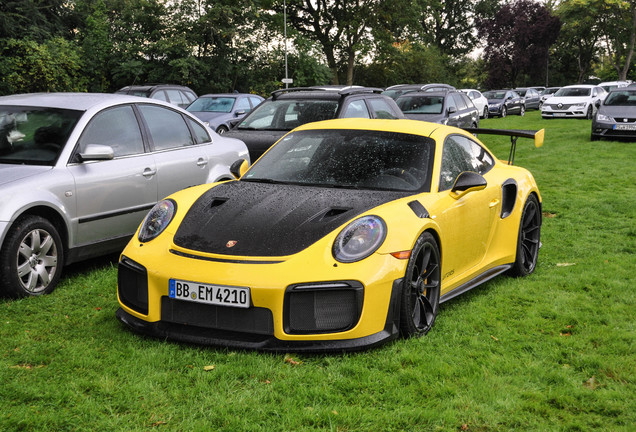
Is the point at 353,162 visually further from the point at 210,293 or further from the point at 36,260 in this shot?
the point at 36,260

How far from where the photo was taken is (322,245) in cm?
432

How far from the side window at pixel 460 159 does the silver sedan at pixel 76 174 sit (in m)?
2.77

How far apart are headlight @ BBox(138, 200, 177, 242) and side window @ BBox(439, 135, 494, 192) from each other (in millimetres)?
1906

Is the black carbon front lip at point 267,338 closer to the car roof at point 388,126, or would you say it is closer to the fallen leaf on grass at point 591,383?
the fallen leaf on grass at point 591,383

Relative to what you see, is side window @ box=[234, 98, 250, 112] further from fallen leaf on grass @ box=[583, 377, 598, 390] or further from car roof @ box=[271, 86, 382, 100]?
fallen leaf on grass @ box=[583, 377, 598, 390]

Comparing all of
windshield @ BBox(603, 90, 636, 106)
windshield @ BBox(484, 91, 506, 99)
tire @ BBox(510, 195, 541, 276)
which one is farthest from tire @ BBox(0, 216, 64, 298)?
windshield @ BBox(484, 91, 506, 99)

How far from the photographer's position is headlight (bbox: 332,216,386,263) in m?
4.29

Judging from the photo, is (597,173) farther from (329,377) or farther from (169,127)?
(329,377)

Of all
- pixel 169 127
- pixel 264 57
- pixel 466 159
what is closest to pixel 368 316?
pixel 466 159

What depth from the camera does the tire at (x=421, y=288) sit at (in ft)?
14.7

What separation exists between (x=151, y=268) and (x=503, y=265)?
121 inches

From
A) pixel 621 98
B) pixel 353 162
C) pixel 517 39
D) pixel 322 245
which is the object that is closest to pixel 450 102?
pixel 621 98

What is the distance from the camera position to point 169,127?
722 cm

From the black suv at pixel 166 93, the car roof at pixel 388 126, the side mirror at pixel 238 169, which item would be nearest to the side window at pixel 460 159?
the car roof at pixel 388 126
